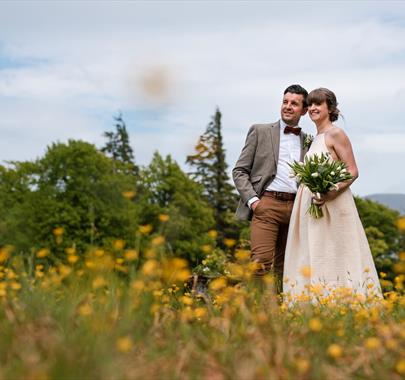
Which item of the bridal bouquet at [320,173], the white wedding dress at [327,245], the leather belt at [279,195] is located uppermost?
the bridal bouquet at [320,173]

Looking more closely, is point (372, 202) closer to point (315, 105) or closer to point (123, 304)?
point (315, 105)

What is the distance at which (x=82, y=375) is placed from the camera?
3.13m

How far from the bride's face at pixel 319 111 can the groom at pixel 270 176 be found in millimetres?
311

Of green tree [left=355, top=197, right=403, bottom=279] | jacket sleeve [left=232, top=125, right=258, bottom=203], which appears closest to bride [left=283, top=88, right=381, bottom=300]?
jacket sleeve [left=232, top=125, right=258, bottom=203]

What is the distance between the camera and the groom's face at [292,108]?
8.14m

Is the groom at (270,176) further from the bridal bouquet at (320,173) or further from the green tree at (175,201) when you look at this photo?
the green tree at (175,201)

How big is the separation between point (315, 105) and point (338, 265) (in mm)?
1723

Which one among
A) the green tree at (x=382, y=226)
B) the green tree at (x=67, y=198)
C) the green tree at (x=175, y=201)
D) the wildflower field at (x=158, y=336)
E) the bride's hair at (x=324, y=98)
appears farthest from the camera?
the green tree at (x=382, y=226)

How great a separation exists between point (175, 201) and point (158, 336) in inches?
1588

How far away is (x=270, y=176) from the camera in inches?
319

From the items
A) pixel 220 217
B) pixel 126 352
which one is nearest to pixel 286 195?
pixel 126 352

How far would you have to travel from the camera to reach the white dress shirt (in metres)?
8.12

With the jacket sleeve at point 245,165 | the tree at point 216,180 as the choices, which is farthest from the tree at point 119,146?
the jacket sleeve at point 245,165

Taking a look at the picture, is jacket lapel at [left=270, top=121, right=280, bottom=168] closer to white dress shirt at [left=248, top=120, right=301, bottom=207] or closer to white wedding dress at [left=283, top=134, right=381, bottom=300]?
white dress shirt at [left=248, top=120, right=301, bottom=207]
